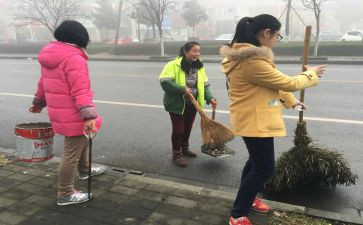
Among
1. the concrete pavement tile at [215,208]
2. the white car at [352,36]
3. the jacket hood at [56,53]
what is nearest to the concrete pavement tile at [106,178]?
the concrete pavement tile at [215,208]

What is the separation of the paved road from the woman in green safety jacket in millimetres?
457

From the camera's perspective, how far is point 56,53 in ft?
11.0

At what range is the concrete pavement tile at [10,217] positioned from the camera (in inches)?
134

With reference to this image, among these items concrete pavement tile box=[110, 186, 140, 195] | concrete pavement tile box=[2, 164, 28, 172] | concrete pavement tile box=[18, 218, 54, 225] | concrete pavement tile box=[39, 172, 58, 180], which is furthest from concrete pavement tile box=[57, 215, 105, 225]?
concrete pavement tile box=[2, 164, 28, 172]

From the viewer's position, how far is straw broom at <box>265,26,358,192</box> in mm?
3989

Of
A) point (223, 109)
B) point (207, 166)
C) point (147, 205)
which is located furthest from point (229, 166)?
point (223, 109)

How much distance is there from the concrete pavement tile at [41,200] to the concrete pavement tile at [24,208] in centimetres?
7

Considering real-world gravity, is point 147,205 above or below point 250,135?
below

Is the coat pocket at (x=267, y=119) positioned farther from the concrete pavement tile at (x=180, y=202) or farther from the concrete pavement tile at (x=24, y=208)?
the concrete pavement tile at (x=24, y=208)

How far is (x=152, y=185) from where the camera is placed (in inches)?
163

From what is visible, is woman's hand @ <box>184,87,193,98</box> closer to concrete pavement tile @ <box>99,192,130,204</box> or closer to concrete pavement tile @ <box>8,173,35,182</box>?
concrete pavement tile @ <box>99,192,130,204</box>

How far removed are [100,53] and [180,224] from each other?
26.1 meters

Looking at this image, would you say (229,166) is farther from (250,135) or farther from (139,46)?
(139,46)

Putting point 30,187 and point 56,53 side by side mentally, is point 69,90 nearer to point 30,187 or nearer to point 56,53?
point 56,53
